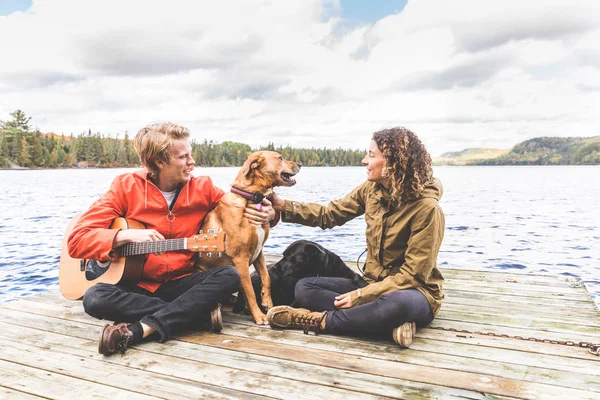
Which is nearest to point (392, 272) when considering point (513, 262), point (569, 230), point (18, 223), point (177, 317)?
point (177, 317)

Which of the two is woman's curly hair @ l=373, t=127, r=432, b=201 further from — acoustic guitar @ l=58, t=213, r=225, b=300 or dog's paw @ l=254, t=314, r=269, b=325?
dog's paw @ l=254, t=314, r=269, b=325

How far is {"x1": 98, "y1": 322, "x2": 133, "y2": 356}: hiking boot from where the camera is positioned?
304 cm

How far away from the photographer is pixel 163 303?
3.51 meters

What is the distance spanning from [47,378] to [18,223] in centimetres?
1812

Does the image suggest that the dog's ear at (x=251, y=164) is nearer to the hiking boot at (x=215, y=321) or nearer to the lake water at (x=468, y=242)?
the hiking boot at (x=215, y=321)

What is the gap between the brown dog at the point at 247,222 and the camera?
151 inches

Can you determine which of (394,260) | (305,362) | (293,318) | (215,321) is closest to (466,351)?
(394,260)

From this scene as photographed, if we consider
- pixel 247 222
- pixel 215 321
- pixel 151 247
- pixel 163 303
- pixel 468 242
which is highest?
pixel 247 222

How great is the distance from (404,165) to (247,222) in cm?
147

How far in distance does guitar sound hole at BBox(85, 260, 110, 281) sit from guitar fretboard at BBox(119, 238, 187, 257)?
1.01 ft

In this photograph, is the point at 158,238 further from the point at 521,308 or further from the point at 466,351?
the point at 521,308

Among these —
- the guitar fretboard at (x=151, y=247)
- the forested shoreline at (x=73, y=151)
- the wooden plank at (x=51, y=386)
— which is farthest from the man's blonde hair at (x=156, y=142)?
the forested shoreline at (x=73, y=151)

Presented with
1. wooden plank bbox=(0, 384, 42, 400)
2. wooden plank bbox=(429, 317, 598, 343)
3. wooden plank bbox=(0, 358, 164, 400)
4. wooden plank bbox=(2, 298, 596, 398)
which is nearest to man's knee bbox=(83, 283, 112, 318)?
wooden plank bbox=(0, 358, 164, 400)

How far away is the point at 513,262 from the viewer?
432 inches
